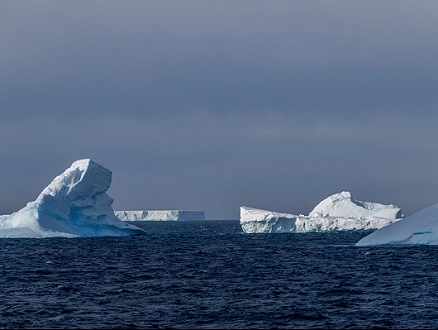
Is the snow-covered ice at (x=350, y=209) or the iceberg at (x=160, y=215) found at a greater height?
the iceberg at (x=160, y=215)

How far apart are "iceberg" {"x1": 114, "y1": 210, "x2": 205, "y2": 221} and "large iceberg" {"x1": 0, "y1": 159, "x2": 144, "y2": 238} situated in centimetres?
9861

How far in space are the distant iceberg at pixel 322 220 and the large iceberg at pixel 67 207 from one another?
2290cm

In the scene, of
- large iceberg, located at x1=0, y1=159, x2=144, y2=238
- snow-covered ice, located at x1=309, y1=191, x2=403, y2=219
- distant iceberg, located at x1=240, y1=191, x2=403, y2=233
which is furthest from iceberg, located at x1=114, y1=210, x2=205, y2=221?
large iceberg, located at x1=0, y1=159, x2=144, y2=238

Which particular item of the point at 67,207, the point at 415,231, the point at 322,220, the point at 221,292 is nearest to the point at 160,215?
the point at 322,220

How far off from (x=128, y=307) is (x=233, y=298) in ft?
11.1

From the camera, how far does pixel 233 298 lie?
66.1 ft

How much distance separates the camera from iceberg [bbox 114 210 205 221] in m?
163

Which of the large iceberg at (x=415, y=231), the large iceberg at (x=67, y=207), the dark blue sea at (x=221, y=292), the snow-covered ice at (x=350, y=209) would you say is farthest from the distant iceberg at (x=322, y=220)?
the dark blue sea at (x=221, y=292)

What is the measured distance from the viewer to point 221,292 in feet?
70.9

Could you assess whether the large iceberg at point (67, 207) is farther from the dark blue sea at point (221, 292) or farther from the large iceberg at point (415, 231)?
the large iceberg at point (415, 231)

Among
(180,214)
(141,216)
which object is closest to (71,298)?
(141,216)

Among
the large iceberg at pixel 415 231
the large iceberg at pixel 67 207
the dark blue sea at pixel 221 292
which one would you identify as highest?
the large iceberg at pixel 67 207

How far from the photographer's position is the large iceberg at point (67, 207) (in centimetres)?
5469

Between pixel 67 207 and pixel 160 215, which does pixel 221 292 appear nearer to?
pixel 67 207
